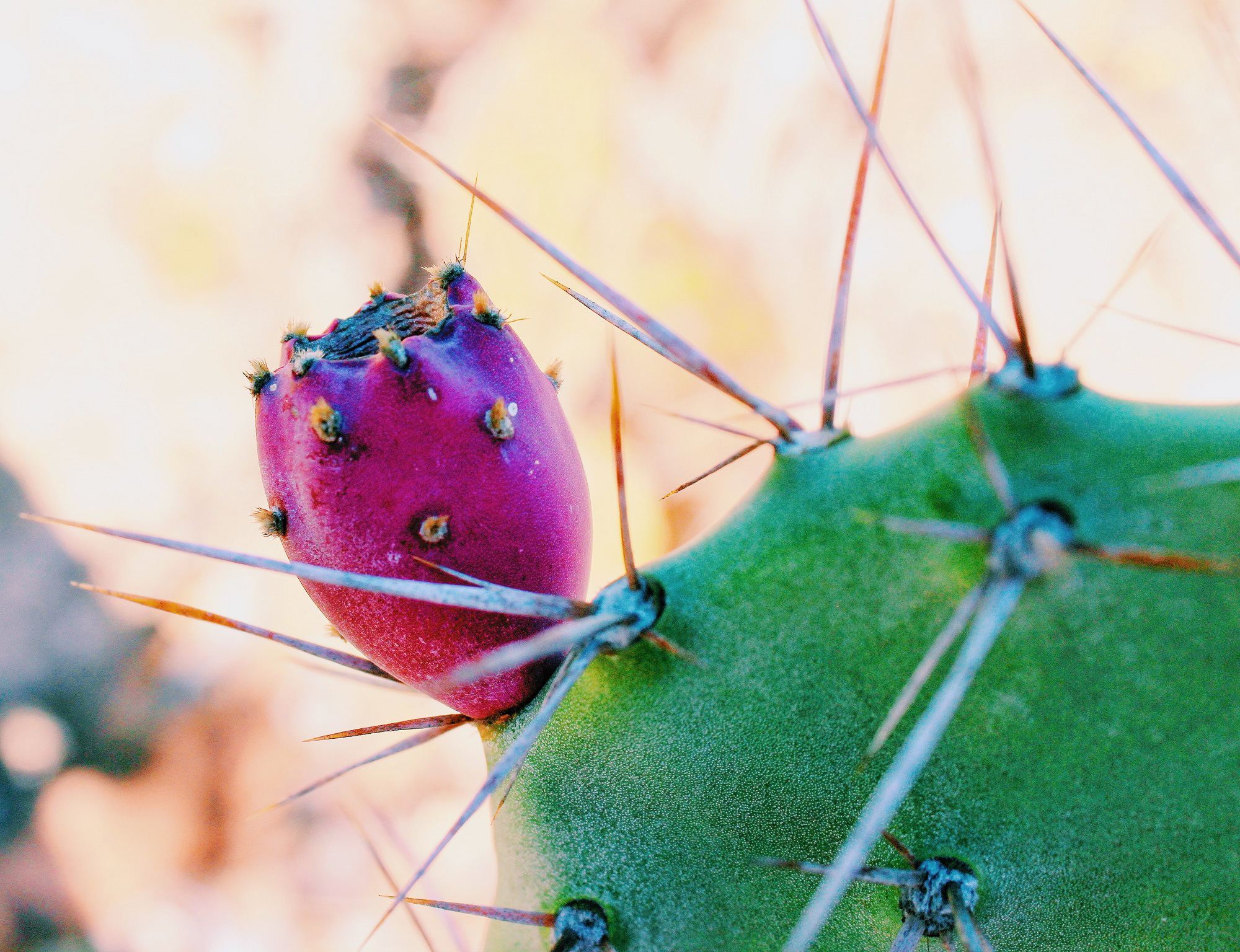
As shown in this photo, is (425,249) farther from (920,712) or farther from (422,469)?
(920,712)

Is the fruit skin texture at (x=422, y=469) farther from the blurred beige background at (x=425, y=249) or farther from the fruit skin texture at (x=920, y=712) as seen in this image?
the blurred beige background at (x=425, y=249)

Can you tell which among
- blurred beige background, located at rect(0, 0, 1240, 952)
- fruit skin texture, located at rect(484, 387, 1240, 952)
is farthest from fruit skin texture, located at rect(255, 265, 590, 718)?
blurred beige background, located at rect(0, 0, 1240, 952)

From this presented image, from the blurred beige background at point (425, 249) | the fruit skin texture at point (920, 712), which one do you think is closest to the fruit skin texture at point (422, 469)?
the fruit skin texture at point (920, 712)

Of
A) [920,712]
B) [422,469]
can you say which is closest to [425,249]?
[422,469]

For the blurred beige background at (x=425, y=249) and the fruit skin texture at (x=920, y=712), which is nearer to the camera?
the fruit skin texture at (x=920, y=712)

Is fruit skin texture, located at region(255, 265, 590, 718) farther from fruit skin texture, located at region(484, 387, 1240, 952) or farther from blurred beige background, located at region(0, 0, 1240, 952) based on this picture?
blurred beige background, located at region(0, 0, 1240, 952)

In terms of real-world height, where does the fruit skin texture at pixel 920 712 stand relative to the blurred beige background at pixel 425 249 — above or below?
below

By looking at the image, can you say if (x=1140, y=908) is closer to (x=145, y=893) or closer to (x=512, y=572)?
(x=512, y=572)
